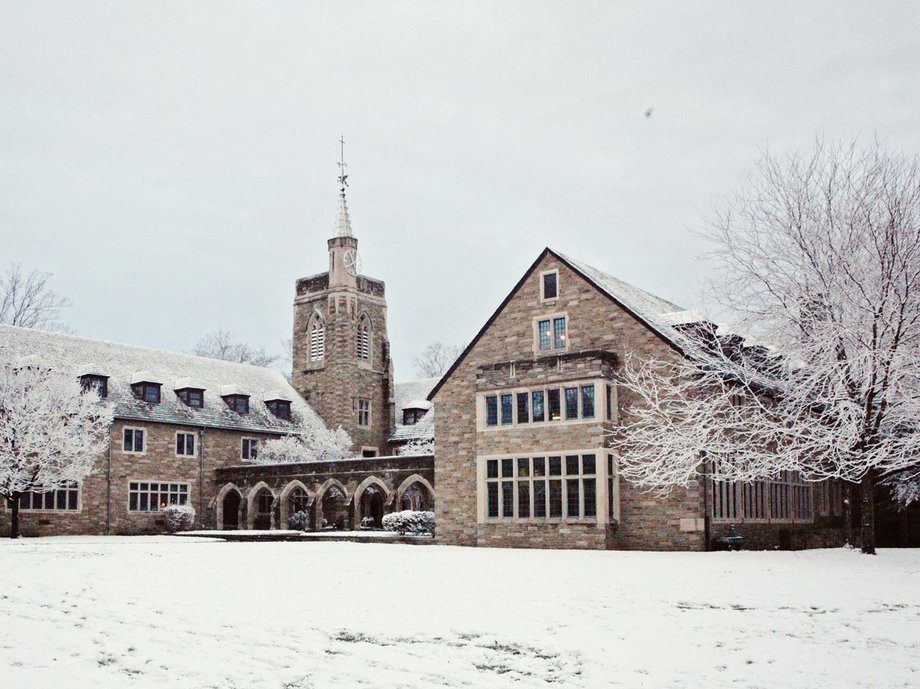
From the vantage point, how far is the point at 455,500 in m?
29.9

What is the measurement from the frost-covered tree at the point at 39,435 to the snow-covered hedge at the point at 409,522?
12.0 m

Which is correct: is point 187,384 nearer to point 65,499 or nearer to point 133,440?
point 133,440

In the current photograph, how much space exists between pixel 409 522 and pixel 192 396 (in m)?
16.0

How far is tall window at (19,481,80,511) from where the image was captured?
124 ft

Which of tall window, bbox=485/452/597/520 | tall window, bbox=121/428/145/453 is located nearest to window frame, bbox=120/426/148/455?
tall window, bbox=121/428/145/453

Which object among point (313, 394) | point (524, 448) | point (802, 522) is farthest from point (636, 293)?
point (313, 394)

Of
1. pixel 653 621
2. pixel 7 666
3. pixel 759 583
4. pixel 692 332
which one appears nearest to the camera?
pixel 7 666

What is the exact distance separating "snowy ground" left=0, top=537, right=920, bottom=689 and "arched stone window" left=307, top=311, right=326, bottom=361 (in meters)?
35.6

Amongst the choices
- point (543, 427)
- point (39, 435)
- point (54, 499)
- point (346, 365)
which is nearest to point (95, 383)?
point (54, 499)

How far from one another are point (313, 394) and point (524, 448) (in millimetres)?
27264

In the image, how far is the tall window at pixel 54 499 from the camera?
124 feet

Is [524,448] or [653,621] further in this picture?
[524,448]

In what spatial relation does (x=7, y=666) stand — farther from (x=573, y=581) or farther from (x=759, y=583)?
(x=759, y=583)

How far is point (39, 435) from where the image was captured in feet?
112
